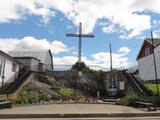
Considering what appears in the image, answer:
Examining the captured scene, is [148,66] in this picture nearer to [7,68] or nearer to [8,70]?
[8,70]

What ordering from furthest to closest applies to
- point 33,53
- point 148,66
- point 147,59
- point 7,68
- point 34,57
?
1. point 33,53
2. point 147,59
3. point 148,66
4. point 34,57
5. point 7,68

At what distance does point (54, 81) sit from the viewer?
43.7 metres

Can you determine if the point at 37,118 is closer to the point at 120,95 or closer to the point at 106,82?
the point at 120,95

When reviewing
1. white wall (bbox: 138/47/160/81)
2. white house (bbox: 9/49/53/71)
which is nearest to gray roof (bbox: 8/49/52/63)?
white house (bbox: 9/49/53/71)

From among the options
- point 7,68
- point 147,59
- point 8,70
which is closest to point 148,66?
point 147,59

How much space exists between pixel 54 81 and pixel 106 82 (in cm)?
766

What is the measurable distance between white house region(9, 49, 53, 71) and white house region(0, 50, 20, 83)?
498cm

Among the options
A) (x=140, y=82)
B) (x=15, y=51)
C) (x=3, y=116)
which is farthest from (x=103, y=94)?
(x=3, y=116)

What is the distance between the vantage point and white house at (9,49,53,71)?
165ft

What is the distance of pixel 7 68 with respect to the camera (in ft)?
134

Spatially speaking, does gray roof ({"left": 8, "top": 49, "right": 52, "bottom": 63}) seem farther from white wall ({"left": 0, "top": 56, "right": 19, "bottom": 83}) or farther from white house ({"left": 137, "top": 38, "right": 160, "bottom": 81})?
white house ({"left": 137, "top": 38, "right": 160, "bottom": 81})

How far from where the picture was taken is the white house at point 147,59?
57.0 m

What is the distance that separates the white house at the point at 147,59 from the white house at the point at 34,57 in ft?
60.3

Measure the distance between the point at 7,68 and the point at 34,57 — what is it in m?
12.6
